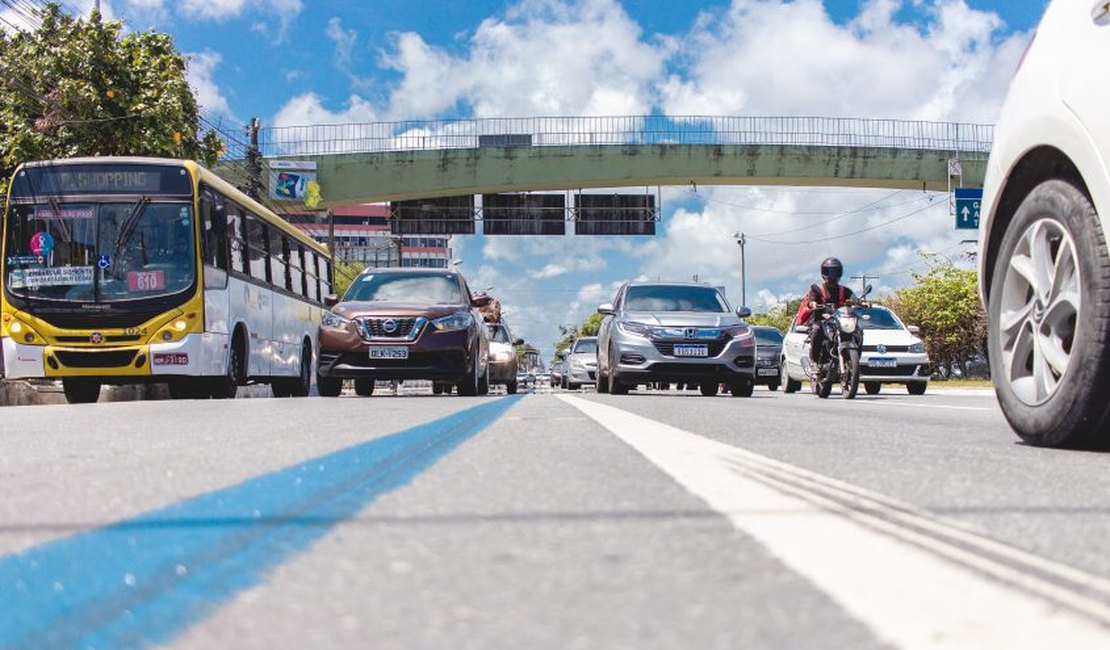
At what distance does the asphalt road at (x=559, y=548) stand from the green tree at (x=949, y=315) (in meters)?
38.8

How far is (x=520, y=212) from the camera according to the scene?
40.4 m

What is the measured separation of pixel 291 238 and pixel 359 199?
13.9 metres

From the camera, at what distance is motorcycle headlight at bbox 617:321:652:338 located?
574 inches

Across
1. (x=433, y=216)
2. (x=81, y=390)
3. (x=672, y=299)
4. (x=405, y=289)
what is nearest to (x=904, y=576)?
(x=405, y=289)

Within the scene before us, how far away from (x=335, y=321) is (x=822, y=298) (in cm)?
619

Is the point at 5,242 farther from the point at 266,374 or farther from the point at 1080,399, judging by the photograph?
the point at 1080,399

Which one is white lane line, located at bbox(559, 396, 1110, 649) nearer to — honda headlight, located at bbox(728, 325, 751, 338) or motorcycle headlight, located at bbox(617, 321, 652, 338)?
motorcycle headlight, located at bbox(617, 321, 652, 338)

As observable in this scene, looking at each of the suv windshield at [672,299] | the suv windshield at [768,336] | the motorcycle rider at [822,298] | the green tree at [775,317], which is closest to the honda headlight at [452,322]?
the suv windshield at [672,299]

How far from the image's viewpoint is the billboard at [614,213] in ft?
137

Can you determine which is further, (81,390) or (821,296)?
(81,390)

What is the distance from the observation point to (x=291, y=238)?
21031 millimetres

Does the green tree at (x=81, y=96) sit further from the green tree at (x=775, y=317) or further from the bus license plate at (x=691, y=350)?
the green tree at (x=775, y=317)

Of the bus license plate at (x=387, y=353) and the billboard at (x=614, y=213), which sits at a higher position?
the billboard at (x=614, y=213)

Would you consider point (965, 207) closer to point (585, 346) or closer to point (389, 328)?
point (585, 346)
